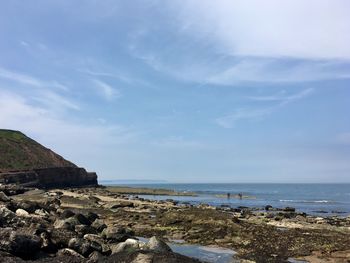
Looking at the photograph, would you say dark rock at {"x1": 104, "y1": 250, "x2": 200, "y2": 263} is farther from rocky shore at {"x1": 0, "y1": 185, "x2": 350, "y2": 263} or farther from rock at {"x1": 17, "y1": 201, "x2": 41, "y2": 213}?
rock at {"x1": 17, "y1": 201, "x2": 41, "y2": 213}

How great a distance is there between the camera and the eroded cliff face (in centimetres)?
8419

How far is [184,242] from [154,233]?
12.3 feet

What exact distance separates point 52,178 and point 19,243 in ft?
272

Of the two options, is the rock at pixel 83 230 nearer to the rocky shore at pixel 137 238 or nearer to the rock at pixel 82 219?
the rocky shore at pixel 137 238

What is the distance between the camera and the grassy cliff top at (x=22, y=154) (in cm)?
10006

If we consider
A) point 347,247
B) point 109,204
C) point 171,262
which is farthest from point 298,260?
point 109,204

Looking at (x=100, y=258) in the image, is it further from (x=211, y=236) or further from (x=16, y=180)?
(x=16, y=180)

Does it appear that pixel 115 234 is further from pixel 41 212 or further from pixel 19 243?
pixel 41 212

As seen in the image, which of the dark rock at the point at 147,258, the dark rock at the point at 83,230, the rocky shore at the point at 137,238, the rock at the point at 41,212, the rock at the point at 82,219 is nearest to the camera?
the dark rock at the point at 147,258

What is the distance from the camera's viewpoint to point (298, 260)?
24.8 metres

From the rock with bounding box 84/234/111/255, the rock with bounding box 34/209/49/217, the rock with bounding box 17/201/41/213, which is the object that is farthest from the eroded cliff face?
the rock with bounding box 84/234/111/255

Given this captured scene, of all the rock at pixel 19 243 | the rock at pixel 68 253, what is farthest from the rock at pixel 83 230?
the rock at pixel 19 243

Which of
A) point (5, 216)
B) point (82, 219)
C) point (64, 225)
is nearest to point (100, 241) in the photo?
point (64, 225)

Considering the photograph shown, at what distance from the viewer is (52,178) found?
100000mm
